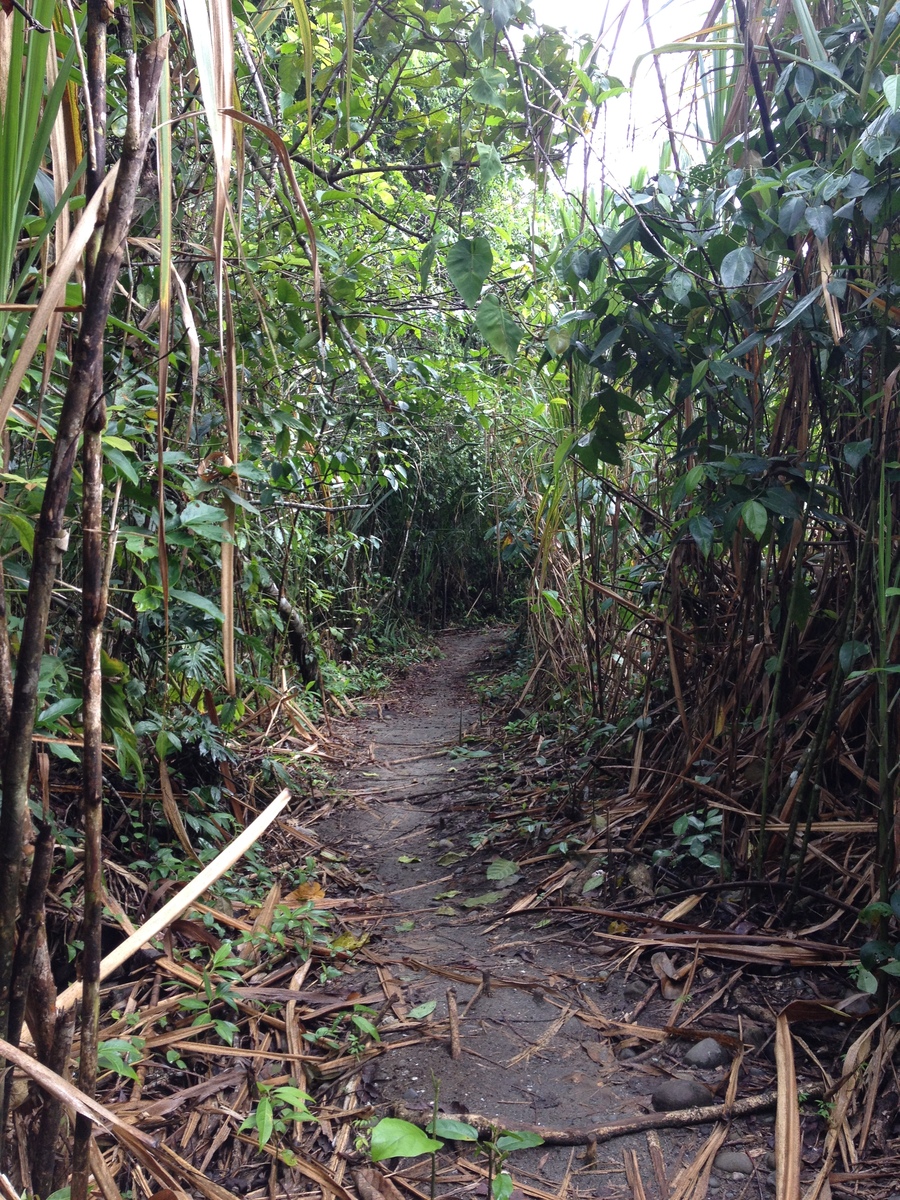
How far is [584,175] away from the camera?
2.05 meters

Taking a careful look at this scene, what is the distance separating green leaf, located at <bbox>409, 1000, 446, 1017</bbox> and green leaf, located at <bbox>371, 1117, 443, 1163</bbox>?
52 centimetres

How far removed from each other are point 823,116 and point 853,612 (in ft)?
3.37

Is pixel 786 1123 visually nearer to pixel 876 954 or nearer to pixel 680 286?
pixel 876 954

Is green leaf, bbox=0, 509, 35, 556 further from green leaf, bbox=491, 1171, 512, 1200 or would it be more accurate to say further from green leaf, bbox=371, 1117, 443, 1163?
green leaf, bbox=491, 1171, 512, 1200

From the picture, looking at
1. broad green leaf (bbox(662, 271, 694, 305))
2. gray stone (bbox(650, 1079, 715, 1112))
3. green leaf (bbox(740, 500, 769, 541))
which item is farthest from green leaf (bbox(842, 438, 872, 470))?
gray stone (bbox(650, 1079, 715, 1112))

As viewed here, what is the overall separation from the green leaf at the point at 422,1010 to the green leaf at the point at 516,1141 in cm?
42

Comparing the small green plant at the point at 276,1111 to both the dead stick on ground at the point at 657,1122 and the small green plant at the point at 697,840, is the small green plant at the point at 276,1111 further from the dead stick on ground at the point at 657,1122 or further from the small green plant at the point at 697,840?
the small green plant at the point at 697,840

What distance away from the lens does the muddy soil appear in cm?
129

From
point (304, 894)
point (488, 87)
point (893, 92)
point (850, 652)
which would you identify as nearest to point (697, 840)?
point (850, 652)

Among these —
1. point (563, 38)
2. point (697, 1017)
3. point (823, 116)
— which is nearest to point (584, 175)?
point (823, 116)

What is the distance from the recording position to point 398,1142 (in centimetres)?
111

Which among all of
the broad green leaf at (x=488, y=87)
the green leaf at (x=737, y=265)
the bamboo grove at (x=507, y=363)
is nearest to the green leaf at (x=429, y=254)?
the bamboo grove at (x=507, y=363)

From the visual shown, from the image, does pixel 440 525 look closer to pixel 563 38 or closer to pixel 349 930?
pixel 563 38

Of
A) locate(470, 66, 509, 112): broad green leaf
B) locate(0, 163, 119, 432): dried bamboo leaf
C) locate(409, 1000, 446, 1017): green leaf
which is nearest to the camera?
locate(0, 163, 119, 432): dried bamboo leaf
